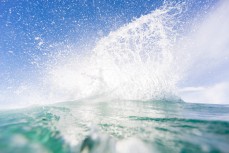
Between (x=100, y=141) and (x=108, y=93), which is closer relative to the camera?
(x=100, y=141)

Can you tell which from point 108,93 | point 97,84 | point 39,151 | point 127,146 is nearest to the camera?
point 39,151

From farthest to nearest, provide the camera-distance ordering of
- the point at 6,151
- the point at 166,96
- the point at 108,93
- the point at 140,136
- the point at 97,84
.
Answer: the point at 97,84 → the point at 108,93 → the point at 166,96 → the point at 140,136 → the point at 6,151

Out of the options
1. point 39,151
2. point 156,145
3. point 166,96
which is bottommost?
point 39,151

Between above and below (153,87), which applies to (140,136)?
below

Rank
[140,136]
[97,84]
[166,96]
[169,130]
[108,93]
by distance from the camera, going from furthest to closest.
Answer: [97,84]
[108,93]
[166,96]
[169,130]
[140,136]

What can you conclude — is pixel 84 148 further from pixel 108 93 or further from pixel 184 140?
pixel 108 93

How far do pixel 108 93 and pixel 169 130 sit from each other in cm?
1652

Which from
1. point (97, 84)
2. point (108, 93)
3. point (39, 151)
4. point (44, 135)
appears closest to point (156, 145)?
point (39, 151)

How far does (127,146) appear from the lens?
11.1ft

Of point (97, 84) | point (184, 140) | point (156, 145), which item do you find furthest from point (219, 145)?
point (97, 84)

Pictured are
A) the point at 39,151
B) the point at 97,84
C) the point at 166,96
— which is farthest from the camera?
the point at 97,84

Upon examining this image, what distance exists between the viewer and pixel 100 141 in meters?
3.50

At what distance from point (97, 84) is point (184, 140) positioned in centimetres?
2007

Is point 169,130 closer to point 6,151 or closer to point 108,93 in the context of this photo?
point 6,151
